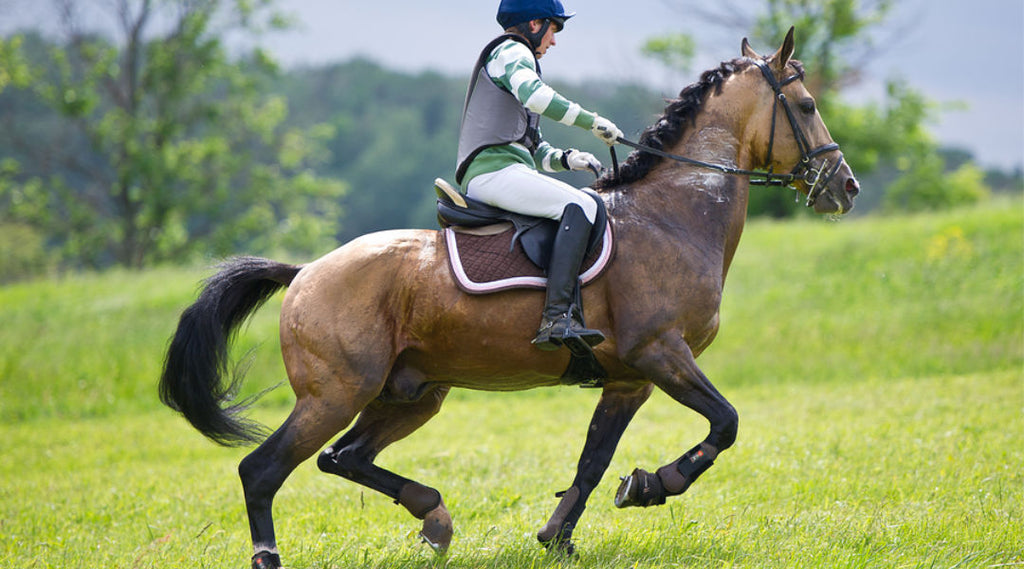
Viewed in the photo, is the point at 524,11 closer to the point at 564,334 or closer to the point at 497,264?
the point at 497,264

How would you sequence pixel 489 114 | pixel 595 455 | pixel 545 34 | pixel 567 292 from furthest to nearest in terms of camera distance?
pixel 595 455 < pixel 545 34 < pixel 489 114 < pixel 567 292

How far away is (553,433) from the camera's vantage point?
446 inches

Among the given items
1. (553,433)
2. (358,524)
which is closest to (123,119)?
(553,433)

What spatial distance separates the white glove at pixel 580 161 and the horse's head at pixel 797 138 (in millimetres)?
1005

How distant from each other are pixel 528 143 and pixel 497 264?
0.80 m

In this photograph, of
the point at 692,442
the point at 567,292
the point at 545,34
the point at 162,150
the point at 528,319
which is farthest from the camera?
the point at 162,150

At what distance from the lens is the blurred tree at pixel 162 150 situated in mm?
36188

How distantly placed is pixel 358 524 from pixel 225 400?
162 cm

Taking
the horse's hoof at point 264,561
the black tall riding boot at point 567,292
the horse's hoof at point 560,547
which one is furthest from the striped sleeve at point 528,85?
the horse's hoof at point 264,561

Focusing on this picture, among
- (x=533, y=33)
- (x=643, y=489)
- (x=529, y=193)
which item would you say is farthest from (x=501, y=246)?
(x=643, y=489)

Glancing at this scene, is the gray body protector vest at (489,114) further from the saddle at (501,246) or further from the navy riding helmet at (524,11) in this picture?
the saddle at (501,246)

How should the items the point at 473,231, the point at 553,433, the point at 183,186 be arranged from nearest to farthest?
the point at 473,231 < the point at 553,433 < the point at 183,186

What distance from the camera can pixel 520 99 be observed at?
4887 mm

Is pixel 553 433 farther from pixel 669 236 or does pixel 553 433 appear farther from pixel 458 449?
pixel 669 236
